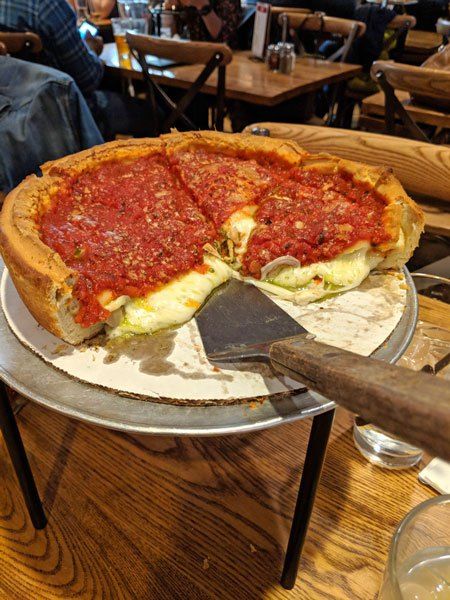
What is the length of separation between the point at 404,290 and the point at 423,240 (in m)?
1.34

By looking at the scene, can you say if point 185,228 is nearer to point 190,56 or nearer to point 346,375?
point 346,375

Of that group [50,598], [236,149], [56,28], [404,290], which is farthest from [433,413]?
[56,28]

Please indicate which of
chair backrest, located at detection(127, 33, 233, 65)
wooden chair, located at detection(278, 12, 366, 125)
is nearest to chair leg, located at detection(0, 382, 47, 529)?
chair backrest, located at detection(127, 33, 233, 65)

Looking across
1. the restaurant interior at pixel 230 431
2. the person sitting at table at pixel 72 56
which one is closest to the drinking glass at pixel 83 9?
the person sitting at table at pixel 72 56

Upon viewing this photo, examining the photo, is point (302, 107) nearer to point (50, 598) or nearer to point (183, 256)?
point (183, 256)

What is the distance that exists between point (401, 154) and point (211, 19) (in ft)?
8.73

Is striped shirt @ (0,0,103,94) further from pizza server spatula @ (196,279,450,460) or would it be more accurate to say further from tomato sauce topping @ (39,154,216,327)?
pizza server spatula @ (196,279,450,460)

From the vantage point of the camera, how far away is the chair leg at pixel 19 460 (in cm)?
96

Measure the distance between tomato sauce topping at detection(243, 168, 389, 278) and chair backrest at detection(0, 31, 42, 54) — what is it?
6.03 feet

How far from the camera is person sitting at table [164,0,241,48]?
3.84 meters

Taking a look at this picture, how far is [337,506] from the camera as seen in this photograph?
113 centimetres

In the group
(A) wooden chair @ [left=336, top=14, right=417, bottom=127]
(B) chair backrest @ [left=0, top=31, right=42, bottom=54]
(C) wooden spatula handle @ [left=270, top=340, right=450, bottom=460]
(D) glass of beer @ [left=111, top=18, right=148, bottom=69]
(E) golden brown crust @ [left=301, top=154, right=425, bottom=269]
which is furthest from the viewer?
(A) wooden chair @ [left=336, top=14, right=417, bottom=127]

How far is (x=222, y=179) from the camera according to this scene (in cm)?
143

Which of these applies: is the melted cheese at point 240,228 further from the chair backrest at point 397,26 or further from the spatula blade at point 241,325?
the chair backrest at point 397,26
